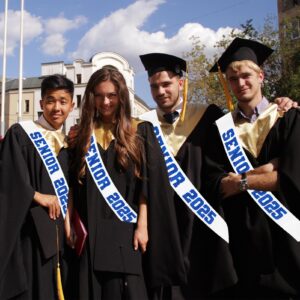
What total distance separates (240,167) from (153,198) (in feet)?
2.07

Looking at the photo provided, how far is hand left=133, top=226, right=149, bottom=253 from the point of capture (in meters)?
2.56

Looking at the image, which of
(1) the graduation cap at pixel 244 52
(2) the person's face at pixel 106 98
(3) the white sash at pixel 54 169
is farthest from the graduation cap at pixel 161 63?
(3) the white sash at pixel 54 169

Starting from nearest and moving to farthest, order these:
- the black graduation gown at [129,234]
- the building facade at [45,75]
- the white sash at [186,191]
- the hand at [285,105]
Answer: the black graduation gown at [129,234] → the hand at [285,105] → the white sash at [186,191] → the building facade at [45,75]

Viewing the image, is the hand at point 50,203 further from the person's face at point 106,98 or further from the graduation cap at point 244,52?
the graduation cap at point 244,52

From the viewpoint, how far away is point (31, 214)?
275 cm

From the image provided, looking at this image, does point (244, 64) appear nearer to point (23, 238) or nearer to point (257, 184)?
point (257, 184)

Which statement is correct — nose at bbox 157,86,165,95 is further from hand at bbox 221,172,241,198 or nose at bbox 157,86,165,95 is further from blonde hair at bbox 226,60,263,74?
hand at bbox 221,172,241,198

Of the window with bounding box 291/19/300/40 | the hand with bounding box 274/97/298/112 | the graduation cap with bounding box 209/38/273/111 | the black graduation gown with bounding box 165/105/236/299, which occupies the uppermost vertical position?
the window with bounding box 291/19/300/40

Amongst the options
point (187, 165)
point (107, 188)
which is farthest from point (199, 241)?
point (107, 188)

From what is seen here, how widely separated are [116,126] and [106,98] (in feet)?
0.67

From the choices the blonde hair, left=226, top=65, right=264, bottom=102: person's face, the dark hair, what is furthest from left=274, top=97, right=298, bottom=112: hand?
the dark hair

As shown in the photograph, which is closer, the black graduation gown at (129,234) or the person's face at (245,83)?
the black graduation gown at (129,234)

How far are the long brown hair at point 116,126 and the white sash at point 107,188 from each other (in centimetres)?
7

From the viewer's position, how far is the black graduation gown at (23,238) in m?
2.67
